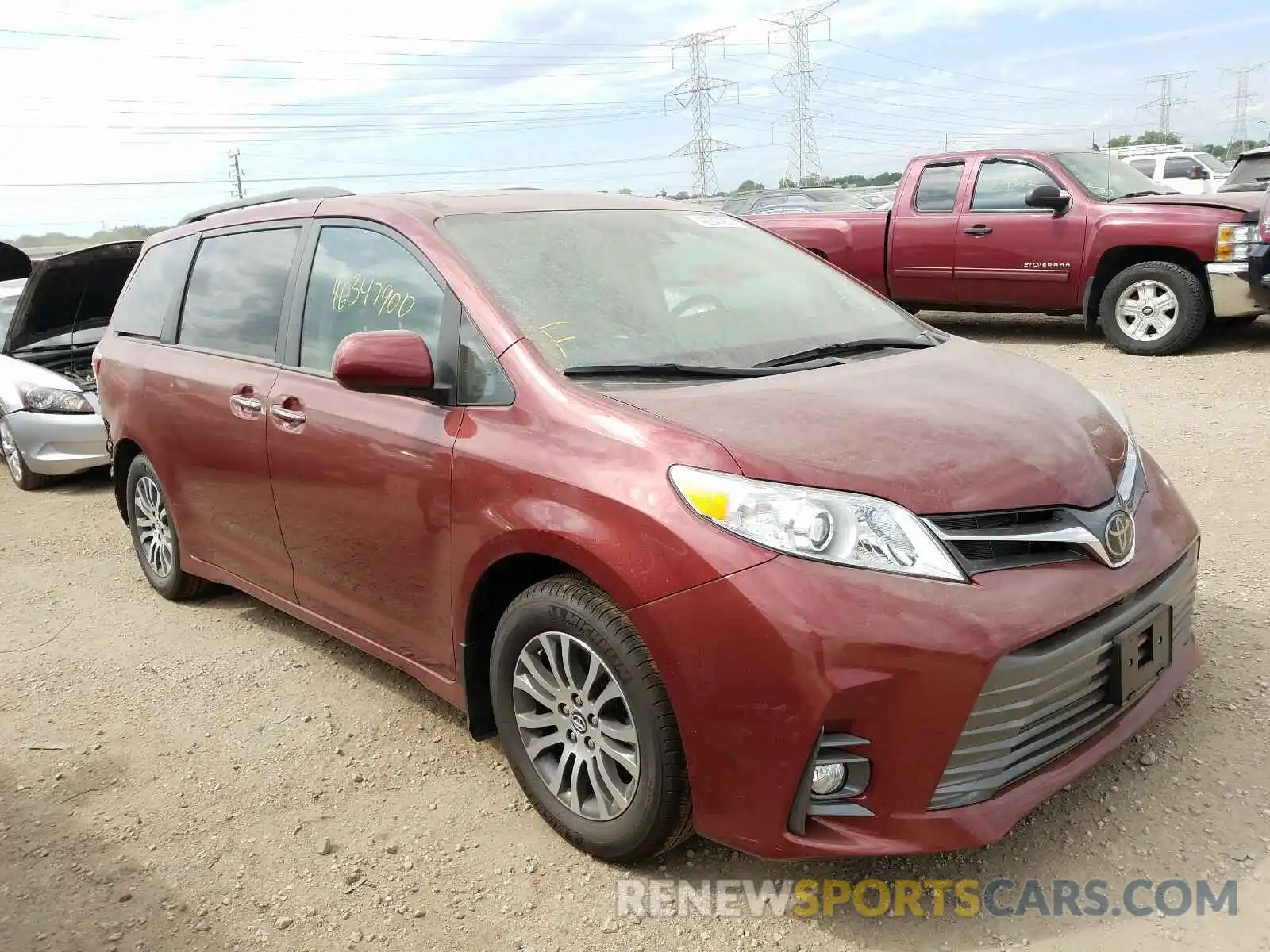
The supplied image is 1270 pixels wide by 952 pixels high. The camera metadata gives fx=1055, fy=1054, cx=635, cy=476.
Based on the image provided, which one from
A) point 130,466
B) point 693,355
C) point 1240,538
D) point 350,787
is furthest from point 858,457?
point 130,466

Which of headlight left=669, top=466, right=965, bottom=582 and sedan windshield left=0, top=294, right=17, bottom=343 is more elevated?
sedan windshield left=0, top=294, right=17, bottom=343

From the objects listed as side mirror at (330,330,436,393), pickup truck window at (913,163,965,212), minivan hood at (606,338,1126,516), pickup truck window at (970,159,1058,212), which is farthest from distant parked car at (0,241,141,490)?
pickup truck window at (970,159,1058,212)

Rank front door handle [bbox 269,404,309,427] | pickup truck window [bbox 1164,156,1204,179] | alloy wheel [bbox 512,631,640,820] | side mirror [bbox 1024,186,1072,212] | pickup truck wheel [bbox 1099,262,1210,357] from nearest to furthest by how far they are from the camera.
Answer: alloy wheel [bbox 512,631,640,820], front door handle [bbox 269,404,309,427], pickup truck wheel [bbox 1099,262,1210,357], side mirror [bbox 1024,186,1072,212], pickup truck window [bbox 1164,156,1204,179]

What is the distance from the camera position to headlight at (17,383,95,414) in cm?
754

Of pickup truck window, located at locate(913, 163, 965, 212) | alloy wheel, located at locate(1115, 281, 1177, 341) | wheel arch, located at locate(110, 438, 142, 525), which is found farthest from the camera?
pickup truck window, located at locate(913, 163, 965, 212)

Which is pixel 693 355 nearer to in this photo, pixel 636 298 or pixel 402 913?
pixel 636 298

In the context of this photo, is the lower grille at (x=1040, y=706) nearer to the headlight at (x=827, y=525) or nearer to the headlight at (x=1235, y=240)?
the headlight at (x=827, y=525)

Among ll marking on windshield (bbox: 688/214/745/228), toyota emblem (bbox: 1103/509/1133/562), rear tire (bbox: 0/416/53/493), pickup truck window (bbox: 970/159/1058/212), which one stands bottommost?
rear tire (bbox: 0/416/53/493)

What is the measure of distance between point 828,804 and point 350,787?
1626 millimetres

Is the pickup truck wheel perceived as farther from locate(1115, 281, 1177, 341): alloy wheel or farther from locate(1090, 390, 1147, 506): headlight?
locate(1090, 390, 1147, 506): headlight

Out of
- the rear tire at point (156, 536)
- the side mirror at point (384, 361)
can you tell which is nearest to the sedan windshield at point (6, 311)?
the rear tire at point (156, 536)

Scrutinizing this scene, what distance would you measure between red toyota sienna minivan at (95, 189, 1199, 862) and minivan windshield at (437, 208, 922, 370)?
0.01m

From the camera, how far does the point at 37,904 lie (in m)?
2.80

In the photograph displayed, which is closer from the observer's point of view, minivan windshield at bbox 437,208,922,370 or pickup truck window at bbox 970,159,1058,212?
minivan windshield at bbox 437,208,922,370
